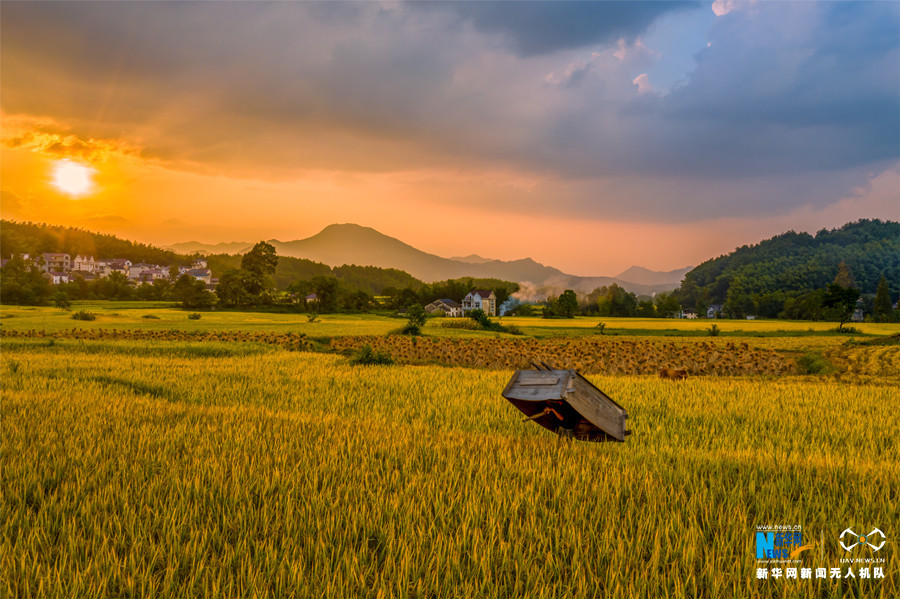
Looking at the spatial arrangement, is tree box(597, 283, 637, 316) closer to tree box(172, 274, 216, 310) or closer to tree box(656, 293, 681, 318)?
tree box(656, 293, 681, 318)

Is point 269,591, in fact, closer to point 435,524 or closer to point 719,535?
point 435,524

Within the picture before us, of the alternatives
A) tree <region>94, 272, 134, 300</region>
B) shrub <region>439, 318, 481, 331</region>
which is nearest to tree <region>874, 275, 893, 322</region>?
shrub <region>439, 318, 481, 331</region>

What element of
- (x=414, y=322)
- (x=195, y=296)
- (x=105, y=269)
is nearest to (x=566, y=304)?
(x=414, y=322)

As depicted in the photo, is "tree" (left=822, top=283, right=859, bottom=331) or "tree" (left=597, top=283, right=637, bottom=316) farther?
"tree" (left=597, top=283, right=637, bottom=316)

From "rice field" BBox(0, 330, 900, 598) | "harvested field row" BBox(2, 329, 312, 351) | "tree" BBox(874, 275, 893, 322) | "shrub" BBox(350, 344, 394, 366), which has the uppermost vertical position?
"tree" BBox(874, 275, 893, 322)

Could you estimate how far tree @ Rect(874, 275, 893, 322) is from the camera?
64938 mm

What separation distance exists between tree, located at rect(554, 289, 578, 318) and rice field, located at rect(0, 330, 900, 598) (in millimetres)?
60803

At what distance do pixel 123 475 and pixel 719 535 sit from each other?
678cm

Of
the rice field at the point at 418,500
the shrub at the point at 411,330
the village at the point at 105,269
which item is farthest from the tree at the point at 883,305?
the village at the point at 105,269

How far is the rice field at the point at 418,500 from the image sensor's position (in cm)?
372

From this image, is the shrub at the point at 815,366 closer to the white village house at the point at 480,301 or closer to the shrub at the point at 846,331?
the shrub at the point at 846,331

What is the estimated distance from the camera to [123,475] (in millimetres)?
5910

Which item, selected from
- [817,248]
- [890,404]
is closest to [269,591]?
[890,404]

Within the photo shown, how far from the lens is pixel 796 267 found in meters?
97.5
